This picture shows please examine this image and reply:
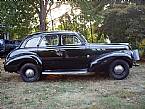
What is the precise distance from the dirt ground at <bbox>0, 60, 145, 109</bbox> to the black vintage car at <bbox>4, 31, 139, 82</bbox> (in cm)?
37

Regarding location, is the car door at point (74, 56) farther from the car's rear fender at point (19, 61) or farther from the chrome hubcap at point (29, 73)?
the chrome hubcap at point (29, 73)

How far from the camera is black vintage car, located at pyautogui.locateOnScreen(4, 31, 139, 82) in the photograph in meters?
12.1

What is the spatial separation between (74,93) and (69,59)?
2.55m

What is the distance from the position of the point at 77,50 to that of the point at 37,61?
145cm

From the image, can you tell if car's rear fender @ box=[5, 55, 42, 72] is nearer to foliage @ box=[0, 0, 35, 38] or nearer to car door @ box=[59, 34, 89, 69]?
car door @ box=[59, 34, 89, 69]

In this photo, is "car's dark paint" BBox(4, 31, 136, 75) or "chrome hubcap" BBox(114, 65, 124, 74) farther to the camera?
"chrome hubcap" BBox(114, 65, 124, 74)

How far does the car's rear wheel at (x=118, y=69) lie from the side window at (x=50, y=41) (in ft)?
7.02

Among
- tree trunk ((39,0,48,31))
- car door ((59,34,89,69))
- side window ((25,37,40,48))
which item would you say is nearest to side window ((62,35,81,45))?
car door ((59,34,89,69))

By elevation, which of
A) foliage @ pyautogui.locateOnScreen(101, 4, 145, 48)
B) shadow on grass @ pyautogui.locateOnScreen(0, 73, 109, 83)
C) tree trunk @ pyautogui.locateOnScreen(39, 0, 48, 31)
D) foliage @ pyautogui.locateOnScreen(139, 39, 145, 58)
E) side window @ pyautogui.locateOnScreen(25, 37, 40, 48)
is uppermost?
tree trunk @ pyautogui.locateOnScreen(39, 0, 48, 31)

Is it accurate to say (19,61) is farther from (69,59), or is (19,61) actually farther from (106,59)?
(106,59)

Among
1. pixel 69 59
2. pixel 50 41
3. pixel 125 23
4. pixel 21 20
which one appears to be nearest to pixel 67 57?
pixel 69 59

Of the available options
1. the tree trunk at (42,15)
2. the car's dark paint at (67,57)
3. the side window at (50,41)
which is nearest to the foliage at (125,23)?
the car's dark paint at (67,57)

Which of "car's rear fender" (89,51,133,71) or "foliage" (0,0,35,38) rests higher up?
"foliage" (0,0,35,38)

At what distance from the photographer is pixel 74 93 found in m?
9.73
